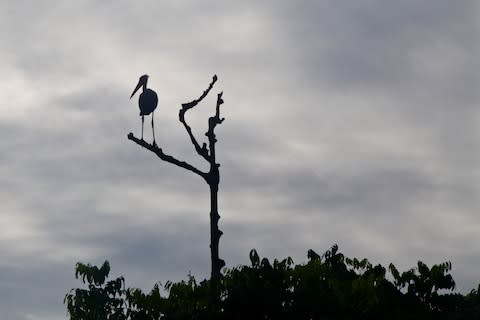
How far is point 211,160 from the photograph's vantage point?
23.8m

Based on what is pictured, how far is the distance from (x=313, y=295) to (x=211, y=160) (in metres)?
5.21

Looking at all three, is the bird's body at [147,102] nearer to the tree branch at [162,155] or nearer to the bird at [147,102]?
the bird at [147,102]

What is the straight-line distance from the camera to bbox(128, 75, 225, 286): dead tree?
76.3ft

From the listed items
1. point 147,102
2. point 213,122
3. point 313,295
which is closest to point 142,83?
point 147,102

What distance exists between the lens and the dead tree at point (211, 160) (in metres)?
23.2

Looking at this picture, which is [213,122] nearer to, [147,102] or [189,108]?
[189,108]

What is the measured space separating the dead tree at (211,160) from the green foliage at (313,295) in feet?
6.54

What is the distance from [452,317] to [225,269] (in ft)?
17.5

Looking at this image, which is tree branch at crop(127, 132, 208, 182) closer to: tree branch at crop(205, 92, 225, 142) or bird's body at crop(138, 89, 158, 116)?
tree branch at crop(205, 92, 225, 142)

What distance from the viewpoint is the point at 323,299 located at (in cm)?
2023

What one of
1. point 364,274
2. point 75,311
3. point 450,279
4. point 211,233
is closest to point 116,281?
point 75,311

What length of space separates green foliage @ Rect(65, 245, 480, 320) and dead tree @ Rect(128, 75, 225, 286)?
1994 mm

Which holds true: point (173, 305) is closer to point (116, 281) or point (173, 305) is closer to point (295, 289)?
point (295, 289)

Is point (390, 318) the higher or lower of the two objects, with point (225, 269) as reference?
lower
